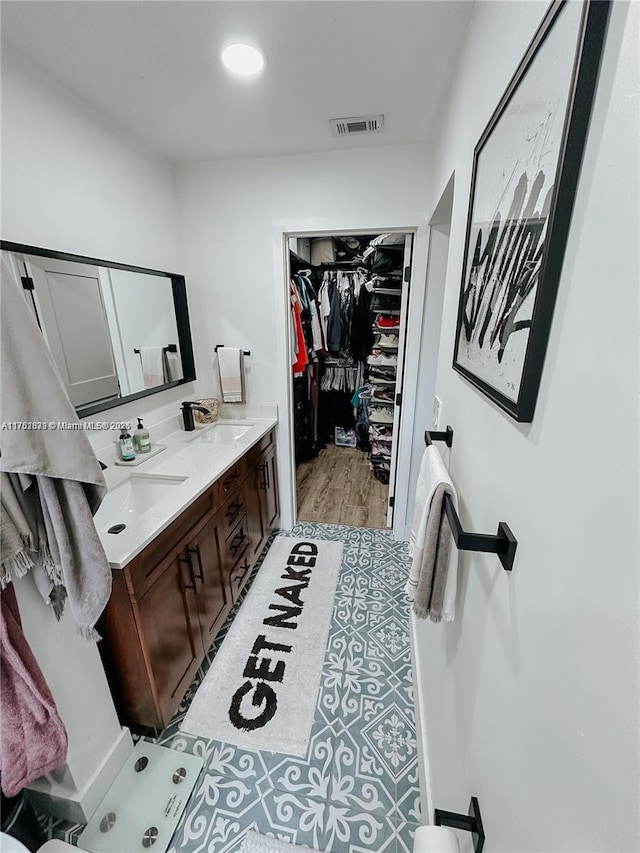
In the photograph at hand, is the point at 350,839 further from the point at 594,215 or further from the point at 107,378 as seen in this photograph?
the point at 107,378

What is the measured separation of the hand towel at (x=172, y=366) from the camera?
213 centimetres

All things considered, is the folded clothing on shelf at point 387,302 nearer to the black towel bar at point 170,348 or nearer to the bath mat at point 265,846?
the black towel bar at point 170,348

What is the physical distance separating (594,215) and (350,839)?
5.84ft

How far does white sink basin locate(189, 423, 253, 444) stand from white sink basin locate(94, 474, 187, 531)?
62 cm

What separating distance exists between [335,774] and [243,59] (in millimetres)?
2711

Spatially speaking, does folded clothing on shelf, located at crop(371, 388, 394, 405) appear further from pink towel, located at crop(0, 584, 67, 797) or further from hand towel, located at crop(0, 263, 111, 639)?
→ pink towel, located at crop(0, 584, 67, 797)

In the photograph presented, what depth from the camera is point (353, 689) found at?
1.54 metres

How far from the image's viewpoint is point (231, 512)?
72.4 inches

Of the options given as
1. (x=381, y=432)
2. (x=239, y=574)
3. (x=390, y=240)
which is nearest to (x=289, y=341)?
(x=390, y=240)

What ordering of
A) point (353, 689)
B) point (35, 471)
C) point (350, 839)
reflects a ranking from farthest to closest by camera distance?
point (353, 689) < point (350, 839) < point (35, 471)

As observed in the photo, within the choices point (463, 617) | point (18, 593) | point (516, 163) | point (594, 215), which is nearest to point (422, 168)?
point (516, 163)

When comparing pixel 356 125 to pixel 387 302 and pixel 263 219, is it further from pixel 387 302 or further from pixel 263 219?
pixel 387 302

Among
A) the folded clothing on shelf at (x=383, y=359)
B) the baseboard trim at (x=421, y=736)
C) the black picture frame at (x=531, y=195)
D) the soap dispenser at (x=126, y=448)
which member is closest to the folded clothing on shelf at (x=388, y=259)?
the folded clothing on shelf at (x=383, y=359)

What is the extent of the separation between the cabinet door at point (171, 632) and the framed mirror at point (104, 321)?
0.88m
